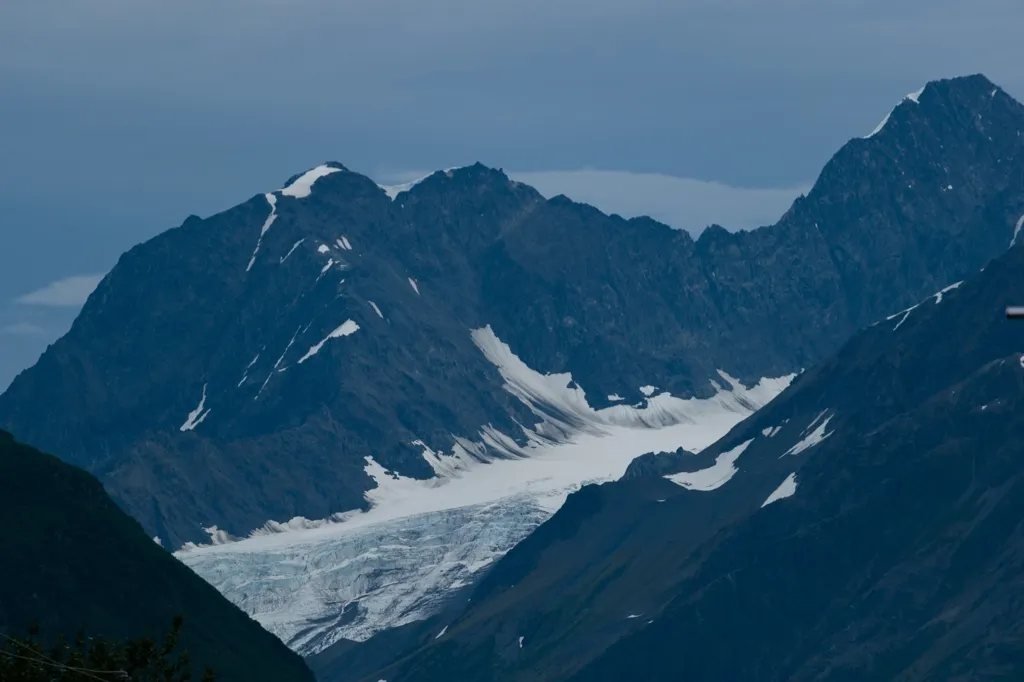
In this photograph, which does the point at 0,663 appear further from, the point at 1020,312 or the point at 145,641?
the point at 1020,312

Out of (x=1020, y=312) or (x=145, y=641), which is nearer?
(x=1020, y=312)

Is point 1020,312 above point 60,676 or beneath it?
beneath

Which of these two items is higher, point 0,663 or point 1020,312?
point 0,663

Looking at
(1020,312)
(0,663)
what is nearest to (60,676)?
(0,663)

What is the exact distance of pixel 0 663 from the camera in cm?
13125

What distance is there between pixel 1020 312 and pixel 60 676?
168 feet

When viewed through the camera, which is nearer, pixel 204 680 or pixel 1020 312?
pixel 1020 312

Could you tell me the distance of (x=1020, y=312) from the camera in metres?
116

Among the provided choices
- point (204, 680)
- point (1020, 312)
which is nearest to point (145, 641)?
point (204, 680)

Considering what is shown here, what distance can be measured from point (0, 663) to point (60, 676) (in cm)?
367

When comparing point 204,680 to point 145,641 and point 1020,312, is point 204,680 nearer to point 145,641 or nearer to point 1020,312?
point 145,641

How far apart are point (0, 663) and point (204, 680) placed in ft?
32.7

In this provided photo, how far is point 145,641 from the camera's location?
13300cm

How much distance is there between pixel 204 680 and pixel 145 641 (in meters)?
3.50
